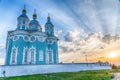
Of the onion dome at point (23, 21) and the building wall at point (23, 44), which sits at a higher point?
the onion dome at point (23, 21)

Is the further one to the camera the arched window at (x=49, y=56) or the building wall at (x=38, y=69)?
the arched window at (x=49, y=56)

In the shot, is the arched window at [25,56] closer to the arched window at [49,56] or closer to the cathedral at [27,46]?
the cathedral at [27,46]

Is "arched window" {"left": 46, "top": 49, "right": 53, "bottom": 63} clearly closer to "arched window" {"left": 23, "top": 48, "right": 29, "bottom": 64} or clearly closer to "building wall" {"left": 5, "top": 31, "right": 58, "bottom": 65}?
"building wall" {"left": 5, "top": 31, "right": 58, "bottom": 65}

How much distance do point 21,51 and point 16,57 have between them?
1340mm

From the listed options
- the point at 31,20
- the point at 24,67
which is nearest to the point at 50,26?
the point at 31,20

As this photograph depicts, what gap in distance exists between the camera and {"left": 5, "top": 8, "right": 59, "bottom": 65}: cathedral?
24.8 meters

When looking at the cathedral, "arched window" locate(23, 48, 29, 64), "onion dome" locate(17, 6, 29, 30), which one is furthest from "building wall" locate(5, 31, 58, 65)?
"onion dome" locate(17, 6, 29, 30)

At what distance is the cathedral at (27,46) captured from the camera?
24.8 meters

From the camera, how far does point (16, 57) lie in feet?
80.4

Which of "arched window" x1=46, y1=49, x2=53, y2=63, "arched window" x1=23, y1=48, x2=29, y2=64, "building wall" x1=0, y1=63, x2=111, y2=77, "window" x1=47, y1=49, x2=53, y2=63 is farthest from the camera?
"window" x1=47, y1=49, x2=53, y2=63

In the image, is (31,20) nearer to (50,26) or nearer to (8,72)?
(50,26)

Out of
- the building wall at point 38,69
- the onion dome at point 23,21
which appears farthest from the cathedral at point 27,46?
the building wall at point 38,69

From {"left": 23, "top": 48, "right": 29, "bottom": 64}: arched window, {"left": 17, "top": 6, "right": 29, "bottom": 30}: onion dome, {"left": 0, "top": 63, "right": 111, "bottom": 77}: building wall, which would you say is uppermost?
{"left": 17, "top": 6, "right": 29, "bottom": 30}: onion dome

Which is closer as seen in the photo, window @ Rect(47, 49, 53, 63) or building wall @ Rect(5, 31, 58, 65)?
building wall @ Rect(5, 31, 58, 65)
